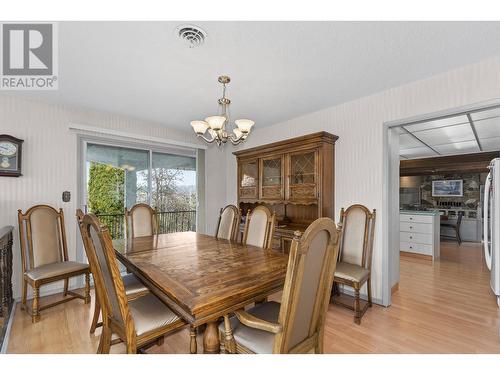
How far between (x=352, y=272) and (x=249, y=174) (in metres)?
2.26

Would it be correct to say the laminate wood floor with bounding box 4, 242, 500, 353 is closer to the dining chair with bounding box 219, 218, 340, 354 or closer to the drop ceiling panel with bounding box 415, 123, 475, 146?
the dining chair with bounding box 219, 218, 340, 354

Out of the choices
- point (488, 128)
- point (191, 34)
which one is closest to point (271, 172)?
point (191, 34)

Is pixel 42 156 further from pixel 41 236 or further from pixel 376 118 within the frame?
pixel 376 118

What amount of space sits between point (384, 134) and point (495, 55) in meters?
1.02

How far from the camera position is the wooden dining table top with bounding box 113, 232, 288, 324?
4.01 feet

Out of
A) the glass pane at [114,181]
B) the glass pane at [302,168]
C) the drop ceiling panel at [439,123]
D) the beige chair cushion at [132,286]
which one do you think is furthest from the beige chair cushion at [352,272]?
the glass pane at [114,181]

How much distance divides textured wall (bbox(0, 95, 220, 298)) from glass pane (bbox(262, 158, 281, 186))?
2305 mm

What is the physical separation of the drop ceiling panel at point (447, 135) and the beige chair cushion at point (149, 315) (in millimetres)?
4461

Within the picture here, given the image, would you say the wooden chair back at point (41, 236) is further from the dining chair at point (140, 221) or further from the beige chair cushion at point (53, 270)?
the dining chair at point (140, 221)

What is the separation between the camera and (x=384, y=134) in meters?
2.73

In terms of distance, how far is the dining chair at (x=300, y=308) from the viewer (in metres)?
1.08

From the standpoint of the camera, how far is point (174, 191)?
170 inches

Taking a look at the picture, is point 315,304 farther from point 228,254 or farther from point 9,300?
point 9,300

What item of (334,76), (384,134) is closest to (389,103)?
(384,134)
